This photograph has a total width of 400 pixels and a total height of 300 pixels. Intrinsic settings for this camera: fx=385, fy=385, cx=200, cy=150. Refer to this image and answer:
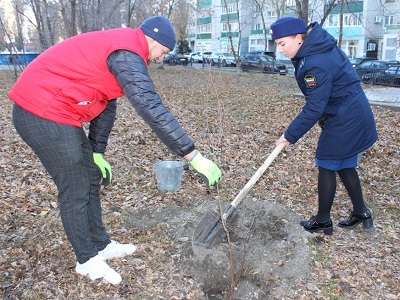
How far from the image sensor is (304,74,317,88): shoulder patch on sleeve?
2.73 metres

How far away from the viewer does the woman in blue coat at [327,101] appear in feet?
8.94

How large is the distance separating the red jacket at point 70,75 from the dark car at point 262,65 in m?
20.6

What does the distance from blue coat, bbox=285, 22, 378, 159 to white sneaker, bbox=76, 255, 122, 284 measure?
→ 5.27 feet

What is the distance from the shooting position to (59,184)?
7.65 ft

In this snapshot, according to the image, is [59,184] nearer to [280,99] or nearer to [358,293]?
[358,293]

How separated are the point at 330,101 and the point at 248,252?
1.33 m

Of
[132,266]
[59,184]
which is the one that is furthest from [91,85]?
[132,266]

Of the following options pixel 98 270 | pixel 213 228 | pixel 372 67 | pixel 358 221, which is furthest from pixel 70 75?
pixel 372 67

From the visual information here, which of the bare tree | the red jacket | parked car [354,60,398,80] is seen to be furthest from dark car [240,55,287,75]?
the red jacket

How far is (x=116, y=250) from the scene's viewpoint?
296cm

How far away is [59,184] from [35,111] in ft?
1.54

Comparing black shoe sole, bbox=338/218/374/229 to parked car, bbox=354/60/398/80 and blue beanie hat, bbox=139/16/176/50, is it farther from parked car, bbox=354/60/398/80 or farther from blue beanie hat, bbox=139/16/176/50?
parked car, bbox=354/60/398/80

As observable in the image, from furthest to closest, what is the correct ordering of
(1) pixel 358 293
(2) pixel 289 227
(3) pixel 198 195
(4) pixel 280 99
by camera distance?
(4) pixel 280 99 → (3) pixel 198 195 → (2) pixel 289 227 → (1) pixel 358 293

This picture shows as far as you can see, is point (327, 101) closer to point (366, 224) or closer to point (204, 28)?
point (366, 224)
